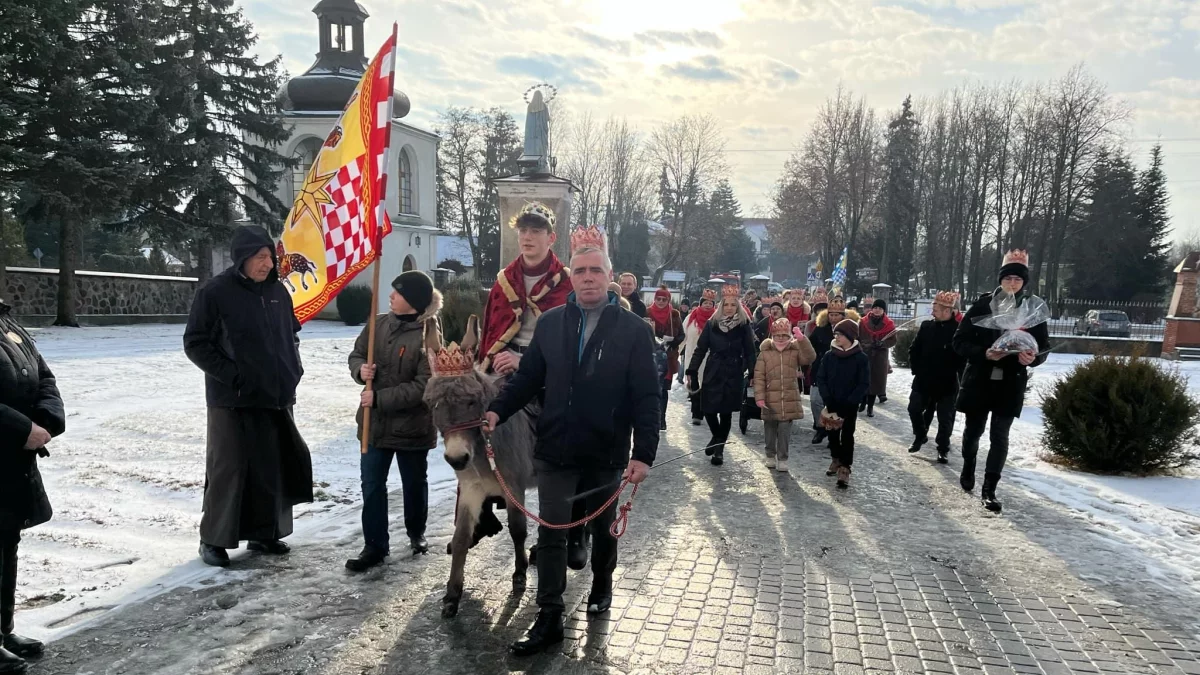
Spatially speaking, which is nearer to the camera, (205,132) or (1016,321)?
(1016,321)

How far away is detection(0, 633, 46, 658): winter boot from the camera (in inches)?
143

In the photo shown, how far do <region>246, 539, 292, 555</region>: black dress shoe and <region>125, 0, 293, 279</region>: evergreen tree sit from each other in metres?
20.7

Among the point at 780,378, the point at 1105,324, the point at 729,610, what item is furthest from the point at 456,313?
the point at 1105,324

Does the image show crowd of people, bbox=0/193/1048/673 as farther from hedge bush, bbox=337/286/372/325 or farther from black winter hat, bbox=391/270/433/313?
hedge bush, bbox=337/286/372/325

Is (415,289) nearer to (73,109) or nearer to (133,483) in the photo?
(133,483)

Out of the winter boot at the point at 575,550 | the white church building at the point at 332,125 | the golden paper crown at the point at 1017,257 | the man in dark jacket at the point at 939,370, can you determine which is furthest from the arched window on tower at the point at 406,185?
the winter boot at the point at 575,550

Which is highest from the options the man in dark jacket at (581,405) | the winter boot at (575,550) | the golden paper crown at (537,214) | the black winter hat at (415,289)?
the golden paper crown at (537,214)

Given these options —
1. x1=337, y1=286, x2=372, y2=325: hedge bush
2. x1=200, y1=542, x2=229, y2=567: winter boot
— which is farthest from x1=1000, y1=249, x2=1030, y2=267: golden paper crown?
x1=337, y1=286, x2=372, y2=325: hedge bush

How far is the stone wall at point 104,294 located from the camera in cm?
2142

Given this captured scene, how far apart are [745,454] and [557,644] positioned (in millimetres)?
5820

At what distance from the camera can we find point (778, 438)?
8.59 meters

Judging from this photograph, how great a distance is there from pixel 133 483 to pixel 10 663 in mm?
3602

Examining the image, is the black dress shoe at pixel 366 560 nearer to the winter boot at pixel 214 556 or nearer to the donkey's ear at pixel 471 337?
the winter boot at pixel 214 556

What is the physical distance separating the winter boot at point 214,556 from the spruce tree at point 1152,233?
5674 cm
